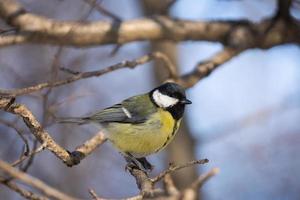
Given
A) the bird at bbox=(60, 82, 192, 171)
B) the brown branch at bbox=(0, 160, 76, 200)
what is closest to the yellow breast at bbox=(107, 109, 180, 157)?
the bird at bbox=(60, 82, 192, 171)

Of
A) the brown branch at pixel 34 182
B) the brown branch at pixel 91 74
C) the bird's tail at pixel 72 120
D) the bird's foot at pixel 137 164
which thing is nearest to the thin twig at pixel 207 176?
the brown branch at pixel 34 182

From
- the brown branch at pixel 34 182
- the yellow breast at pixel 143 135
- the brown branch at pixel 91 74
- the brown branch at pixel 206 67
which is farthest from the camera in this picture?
the brown branch at pixel 206 67

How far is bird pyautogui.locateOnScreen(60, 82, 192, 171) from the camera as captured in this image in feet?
7.97

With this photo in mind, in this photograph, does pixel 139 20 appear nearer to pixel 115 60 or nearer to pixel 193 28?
pixel 193 28

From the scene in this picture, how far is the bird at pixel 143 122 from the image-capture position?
95.6 inches

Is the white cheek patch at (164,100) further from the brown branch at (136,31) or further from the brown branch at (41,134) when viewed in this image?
the brown branch at (41,134)

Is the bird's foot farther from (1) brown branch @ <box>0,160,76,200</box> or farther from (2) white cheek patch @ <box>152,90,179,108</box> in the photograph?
(1) brown branch @ <box>0,160,76,200</box>

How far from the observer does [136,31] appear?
2869 mm

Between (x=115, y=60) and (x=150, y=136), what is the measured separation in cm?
240

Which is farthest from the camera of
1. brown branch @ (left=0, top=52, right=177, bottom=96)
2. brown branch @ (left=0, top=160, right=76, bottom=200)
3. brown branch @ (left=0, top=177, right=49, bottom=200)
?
brown branch @ (left=0, top=52, right=177, bottom=96)

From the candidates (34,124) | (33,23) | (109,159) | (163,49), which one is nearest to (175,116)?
(33,23)

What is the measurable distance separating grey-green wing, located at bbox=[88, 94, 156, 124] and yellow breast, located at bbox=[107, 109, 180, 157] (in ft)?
0.11

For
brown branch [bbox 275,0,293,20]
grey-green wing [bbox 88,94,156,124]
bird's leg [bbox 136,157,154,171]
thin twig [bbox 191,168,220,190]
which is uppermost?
thin twig [bbox 191,168,220,190]

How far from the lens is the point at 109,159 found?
14.5 ft
